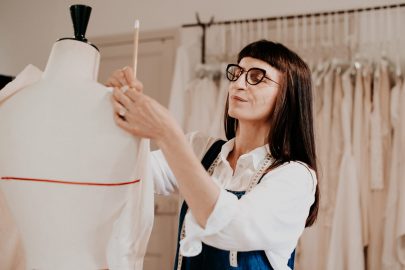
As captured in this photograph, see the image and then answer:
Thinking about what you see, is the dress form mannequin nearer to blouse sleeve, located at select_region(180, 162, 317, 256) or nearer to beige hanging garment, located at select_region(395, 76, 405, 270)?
blouse sleeve, located at select_region(180, 162, 317, 256)

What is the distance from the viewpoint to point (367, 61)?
8.02ft

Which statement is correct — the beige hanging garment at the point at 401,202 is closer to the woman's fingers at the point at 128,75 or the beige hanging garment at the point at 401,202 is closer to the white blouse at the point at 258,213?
the white blouse at the point at 258,213

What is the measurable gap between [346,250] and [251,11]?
4.86 ft

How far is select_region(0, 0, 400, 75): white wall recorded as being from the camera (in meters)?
2.95

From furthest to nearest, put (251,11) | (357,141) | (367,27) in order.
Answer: (251,11)
(367,27)
(357,141)

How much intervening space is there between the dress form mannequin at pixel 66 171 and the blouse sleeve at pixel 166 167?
37cm

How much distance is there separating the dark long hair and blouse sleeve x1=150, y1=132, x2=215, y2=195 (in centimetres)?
22

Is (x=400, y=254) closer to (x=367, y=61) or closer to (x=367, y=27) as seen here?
(x=367, y=61)

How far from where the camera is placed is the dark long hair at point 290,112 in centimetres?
129

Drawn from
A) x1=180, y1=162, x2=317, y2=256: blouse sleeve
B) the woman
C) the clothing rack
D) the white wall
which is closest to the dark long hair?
the woman

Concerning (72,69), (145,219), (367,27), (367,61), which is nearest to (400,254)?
(367,61)

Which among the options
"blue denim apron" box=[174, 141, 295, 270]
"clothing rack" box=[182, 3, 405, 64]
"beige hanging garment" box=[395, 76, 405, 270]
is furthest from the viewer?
"clothing rack" box=[182, 3, 405, 64]

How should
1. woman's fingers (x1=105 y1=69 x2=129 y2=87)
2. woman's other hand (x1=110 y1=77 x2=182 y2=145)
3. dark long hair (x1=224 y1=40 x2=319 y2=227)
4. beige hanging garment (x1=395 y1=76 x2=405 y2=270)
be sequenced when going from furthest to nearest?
beige hanging garment (x1=395 y1=76 x2=405 y2=270)
dark long hair (x1=224 y1=40 x2=319 y2=227)
woman's fingers (x1=105 y1=69 x2=129 y2=87)
woman's other hand (x1=110 y1=77 x2=182 y2=145)

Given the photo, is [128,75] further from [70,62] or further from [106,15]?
[106,15]
